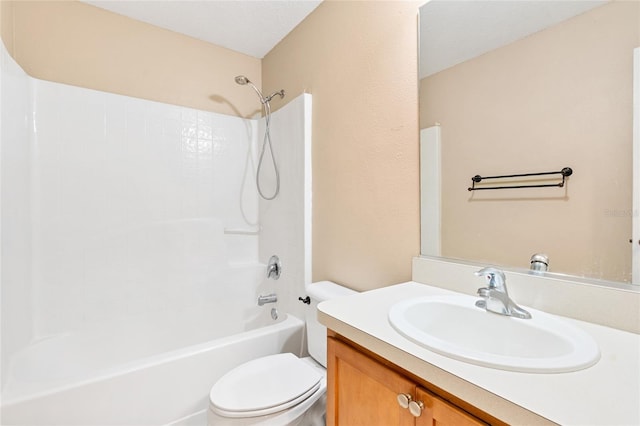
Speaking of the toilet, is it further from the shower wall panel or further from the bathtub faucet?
the shower wall panel

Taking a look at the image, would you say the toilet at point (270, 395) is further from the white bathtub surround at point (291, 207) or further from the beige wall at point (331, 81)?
the white bathtub surround at point (291, 207)

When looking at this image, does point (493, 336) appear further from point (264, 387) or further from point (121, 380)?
point (121, 380)

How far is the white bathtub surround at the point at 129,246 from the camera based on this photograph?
128 centimetres

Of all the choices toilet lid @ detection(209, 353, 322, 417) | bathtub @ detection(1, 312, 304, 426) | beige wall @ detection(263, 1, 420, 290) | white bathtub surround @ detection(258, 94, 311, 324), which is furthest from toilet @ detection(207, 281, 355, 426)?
white bathtub surround @ detection(258, 94, 311, 324)

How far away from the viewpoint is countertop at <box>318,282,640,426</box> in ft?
1.41

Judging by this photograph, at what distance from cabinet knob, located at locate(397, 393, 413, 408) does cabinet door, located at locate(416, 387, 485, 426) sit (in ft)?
0.07

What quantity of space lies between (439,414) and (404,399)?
76 millimetres

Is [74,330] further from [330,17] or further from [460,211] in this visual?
[330,17]

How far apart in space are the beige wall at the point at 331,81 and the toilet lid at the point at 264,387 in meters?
0.50

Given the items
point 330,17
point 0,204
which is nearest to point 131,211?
point 0,204

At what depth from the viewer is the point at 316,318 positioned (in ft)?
4.88

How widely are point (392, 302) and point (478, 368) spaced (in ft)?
1.26

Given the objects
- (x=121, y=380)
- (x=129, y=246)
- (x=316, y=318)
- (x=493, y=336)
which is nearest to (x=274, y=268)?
(x=316, y=318)

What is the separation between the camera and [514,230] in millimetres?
926
